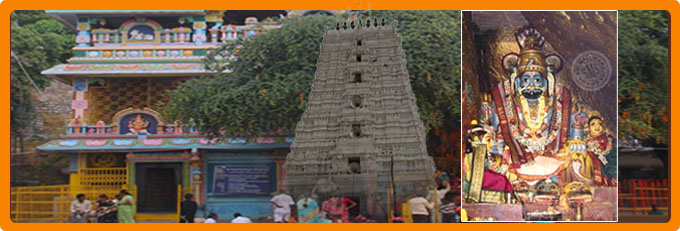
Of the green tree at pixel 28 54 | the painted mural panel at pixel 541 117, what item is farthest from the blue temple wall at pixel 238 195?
the painted mural panel at pixel 541 117

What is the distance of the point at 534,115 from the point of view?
455 inches

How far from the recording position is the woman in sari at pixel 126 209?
37.6 feet

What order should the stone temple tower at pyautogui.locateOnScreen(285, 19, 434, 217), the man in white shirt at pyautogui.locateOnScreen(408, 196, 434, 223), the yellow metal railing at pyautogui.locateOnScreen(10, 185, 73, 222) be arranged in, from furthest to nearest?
the yellow metal railing at pyautogui.locateOnScreen(10, 185, 73, 222)
the stone temple tower at pyautogui.locateOnScreen(285, 19, 434, 217)
the man in white shirt at pyautogui.locateOnScreen(408, 196, 434, 223)

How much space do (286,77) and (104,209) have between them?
3.64m

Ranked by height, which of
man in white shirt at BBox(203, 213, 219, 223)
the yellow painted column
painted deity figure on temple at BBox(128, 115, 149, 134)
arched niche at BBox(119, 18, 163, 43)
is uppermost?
arched niche at BBox(119, 18, 163, 43)

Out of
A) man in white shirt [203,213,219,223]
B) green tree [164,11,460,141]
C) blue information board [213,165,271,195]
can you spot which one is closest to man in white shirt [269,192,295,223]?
blue information board [213,165,271,195]

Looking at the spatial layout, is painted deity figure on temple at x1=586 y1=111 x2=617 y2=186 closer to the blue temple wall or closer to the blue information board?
the blue temple wall

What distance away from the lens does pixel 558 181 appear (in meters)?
11.4

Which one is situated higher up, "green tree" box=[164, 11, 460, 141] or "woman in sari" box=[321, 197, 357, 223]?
"green tree" box=[164, 11, 460, 141]

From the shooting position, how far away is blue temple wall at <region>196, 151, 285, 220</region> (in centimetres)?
1141

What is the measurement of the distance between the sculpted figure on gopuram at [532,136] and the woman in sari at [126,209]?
541 centimetres

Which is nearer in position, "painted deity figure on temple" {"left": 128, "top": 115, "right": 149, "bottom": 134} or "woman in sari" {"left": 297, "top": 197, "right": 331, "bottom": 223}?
"woman in sari" {"left": 297, "top": 197, "right": 331, "bottom": 223}

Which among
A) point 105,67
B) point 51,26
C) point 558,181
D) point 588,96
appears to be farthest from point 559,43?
point 51,26

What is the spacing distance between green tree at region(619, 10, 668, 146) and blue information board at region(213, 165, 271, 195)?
A: 5.84m
